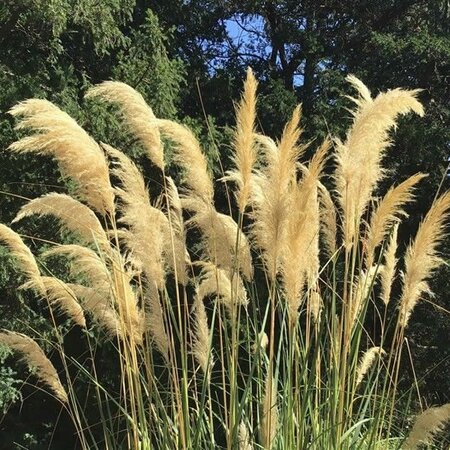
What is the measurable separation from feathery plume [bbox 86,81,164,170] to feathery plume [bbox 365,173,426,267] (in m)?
0.77

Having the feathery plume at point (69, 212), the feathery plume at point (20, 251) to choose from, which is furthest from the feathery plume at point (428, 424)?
the feathery plume at point (20, 251)

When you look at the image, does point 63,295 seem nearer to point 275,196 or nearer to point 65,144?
point 65,144

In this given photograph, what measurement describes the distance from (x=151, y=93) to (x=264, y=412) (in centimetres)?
534

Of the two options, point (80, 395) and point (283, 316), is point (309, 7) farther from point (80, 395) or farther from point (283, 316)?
point (283, 316)

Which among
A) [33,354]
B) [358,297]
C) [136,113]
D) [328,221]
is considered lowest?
[33,354]

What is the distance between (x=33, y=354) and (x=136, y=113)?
906 millimetres

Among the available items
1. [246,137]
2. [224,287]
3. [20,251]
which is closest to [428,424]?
[224,287]

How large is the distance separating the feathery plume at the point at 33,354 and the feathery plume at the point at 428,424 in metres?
1.20

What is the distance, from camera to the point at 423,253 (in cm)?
238

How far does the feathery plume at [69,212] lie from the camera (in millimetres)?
2221

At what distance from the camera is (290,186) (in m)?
2.37

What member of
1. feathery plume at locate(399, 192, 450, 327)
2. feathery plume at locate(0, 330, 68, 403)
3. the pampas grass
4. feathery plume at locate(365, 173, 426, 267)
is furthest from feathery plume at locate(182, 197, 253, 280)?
feathery plume at locate(0, 330, 68, 403)

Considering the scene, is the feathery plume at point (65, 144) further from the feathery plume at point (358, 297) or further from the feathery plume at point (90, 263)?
the feathery plume at point (358, 297)

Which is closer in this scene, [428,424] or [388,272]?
[428,424]
